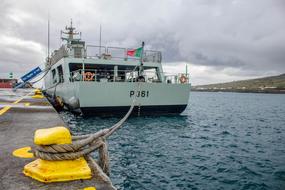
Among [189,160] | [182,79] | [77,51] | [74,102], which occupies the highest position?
[77,51]

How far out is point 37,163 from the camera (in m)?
3.04

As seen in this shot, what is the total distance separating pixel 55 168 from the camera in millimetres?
2852

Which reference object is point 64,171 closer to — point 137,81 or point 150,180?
point 150,180

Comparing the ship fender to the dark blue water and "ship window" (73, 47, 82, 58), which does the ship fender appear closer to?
the dark blue water

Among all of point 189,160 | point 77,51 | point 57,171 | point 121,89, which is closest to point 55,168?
point 57,171

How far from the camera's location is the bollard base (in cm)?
271

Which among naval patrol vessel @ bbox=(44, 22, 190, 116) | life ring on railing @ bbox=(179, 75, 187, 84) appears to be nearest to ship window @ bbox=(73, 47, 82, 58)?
naval patrol vessel @ bbox=(44, 22, 190, 116)

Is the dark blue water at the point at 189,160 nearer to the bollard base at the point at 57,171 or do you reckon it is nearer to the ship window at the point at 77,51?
the bollard base at the point at 57,171

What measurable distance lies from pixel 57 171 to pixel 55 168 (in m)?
0.06

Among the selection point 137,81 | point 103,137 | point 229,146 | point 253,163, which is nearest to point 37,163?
point 103,137

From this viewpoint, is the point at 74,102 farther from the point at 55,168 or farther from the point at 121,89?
the point at 55,168

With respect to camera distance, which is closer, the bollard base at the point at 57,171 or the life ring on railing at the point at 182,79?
the bollard base at the point at 57,171

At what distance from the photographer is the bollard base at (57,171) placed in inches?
107

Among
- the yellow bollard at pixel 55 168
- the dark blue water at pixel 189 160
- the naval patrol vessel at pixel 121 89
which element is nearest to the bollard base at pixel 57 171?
the yellow bollard at pixel 55 168
